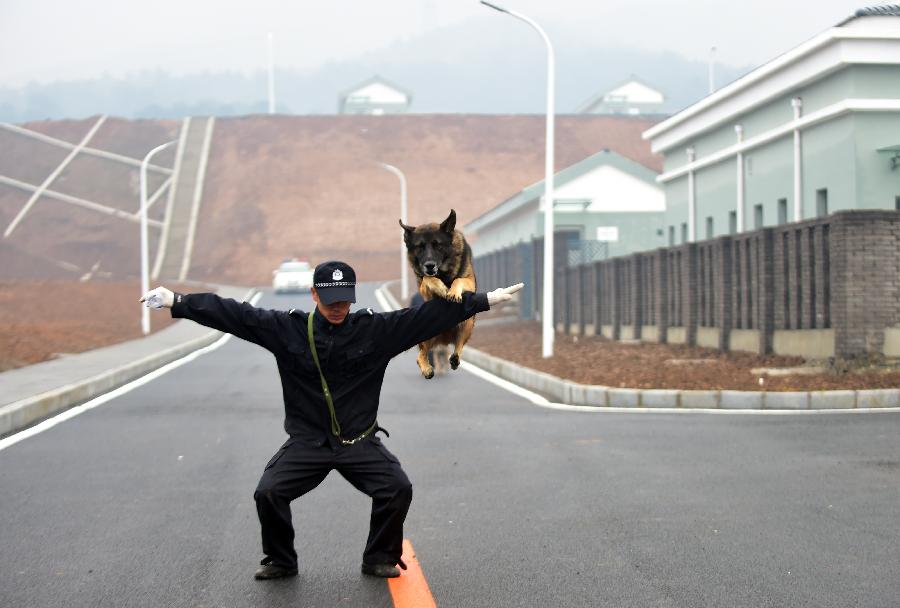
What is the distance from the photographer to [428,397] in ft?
60.6

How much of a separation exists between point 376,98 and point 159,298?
123380 mm

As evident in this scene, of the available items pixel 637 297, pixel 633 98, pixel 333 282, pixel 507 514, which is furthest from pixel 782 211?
pixel 633 98

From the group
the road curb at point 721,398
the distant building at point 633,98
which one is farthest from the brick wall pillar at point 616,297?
the distant building at point 633,98

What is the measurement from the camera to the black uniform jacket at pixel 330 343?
21.3ft

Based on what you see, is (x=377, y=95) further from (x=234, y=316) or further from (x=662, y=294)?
(x=234, y=316)

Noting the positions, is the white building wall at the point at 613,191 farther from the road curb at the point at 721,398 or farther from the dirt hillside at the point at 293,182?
the road curb at the point at 721,398

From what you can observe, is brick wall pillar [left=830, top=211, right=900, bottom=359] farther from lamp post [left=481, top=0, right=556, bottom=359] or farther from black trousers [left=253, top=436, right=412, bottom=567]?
black trousers [left=253, top=436, right=412, bottom=567]

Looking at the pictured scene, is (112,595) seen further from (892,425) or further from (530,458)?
(892,425)

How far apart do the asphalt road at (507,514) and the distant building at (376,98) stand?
114m

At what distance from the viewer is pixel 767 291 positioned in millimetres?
22016

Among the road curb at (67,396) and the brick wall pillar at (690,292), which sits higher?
the brick wall pillar at (690,292)

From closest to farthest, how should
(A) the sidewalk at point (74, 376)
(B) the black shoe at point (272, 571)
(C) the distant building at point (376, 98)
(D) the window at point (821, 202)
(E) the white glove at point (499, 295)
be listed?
1. (E) the white glove at point (499, 295)
2. (B) the black shoe at point (272, 571)
3. (A) the sidewalk at point (74, 376)
4. (D) the window at point (821, 202)
5. (C) the distant building at point (376, 98)

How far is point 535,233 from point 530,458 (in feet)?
135

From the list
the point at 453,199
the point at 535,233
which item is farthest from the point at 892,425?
the point at 453,199
